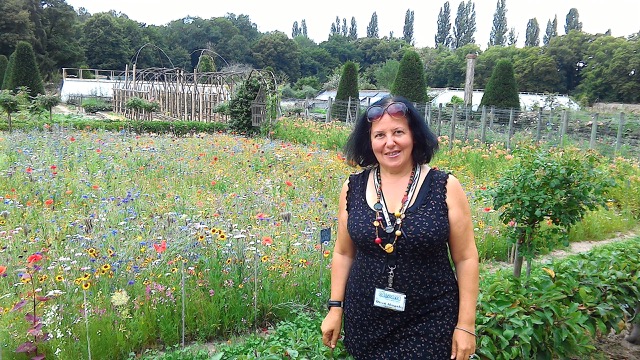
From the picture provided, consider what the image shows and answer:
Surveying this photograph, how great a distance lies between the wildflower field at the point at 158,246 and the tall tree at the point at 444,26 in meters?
88.3

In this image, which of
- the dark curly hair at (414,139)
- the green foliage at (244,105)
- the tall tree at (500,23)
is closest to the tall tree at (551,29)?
the tall tree at (500,23)

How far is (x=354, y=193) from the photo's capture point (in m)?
1.68

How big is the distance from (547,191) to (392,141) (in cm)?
176

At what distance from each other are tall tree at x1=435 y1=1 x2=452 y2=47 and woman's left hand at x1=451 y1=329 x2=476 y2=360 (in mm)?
93300

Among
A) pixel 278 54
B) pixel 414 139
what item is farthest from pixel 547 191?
pixel 278 54

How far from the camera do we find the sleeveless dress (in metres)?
1.49

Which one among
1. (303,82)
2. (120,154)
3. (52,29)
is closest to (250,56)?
(303,82)

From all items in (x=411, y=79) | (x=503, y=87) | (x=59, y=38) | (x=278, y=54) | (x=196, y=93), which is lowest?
(x=196, y=93)

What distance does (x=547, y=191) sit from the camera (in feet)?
9.53

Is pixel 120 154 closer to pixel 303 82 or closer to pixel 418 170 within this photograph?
pixel 418 170

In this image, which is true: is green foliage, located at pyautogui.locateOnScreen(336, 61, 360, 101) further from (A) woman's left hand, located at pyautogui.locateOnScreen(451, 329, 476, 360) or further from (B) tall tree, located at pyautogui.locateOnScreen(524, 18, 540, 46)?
(B) tall tree, located at pyautogui.locateOnScreen(524, 18, 540, 46)

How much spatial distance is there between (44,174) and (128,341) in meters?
4.17

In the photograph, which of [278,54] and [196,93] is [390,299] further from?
[278,54]

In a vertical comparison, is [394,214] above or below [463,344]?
above
